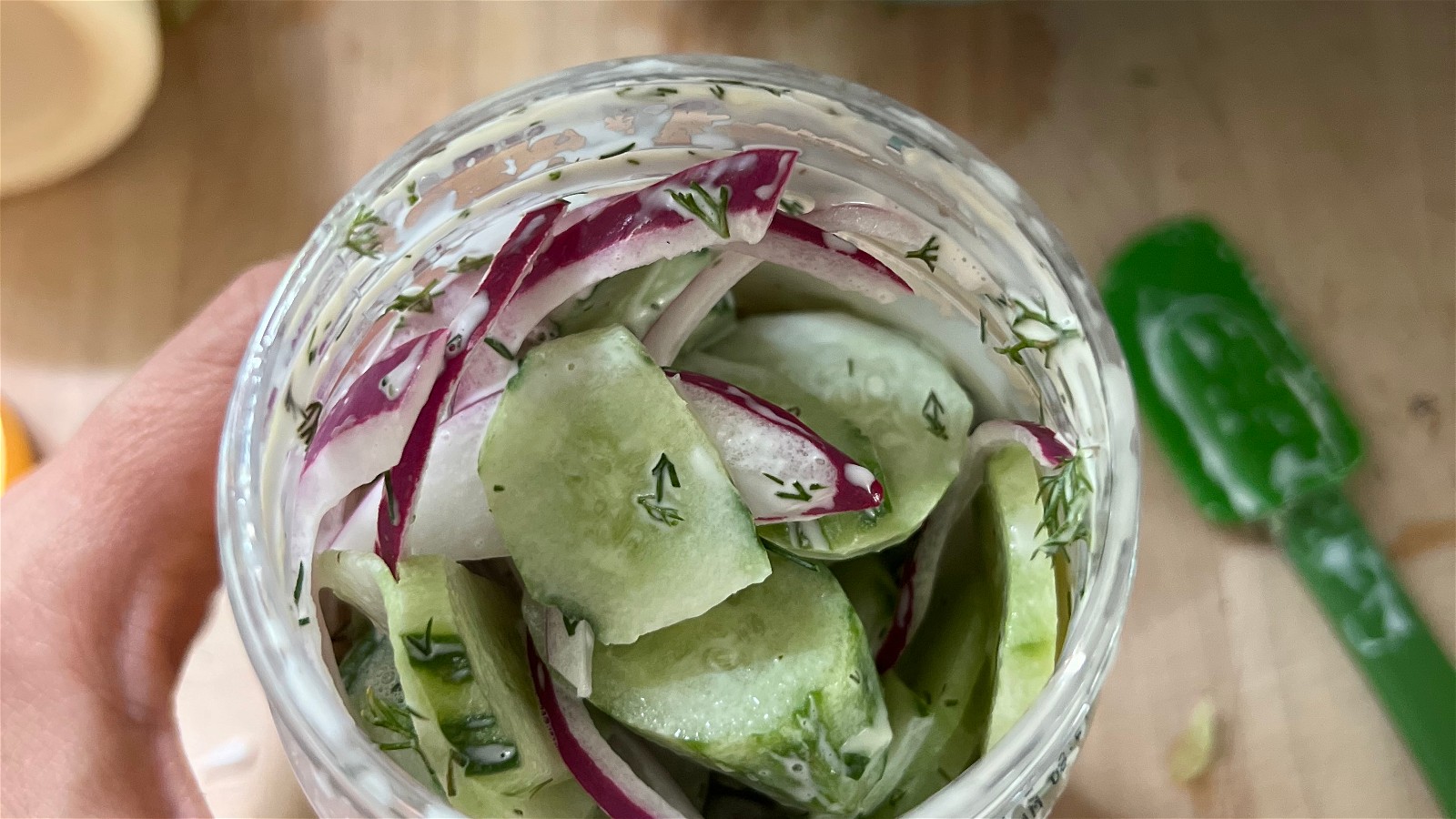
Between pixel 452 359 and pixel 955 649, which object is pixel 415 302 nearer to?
pixel 452 359

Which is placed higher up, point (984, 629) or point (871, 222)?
point (871, 222)

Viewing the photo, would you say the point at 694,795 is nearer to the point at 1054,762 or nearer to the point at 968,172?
the point at 1054,762

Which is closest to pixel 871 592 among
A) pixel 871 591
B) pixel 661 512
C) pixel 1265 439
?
pixel 871 591

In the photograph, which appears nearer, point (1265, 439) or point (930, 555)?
point (930, 555)

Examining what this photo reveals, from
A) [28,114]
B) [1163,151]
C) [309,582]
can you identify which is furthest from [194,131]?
[1163,151]

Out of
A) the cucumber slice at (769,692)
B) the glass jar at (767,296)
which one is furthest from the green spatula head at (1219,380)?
the cucumber slice at (769,692)

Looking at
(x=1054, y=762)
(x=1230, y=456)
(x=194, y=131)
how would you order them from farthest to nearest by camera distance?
1. (x=194, y=131)
2. (x=1230, y=456)
3. (x=1054, y=762)
